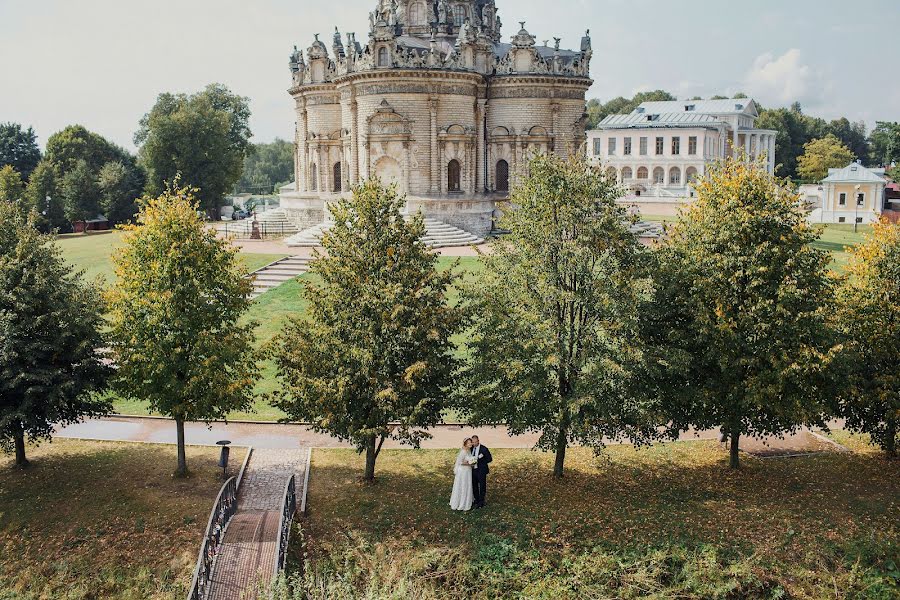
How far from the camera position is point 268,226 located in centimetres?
5769

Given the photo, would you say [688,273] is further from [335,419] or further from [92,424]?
[92,424]

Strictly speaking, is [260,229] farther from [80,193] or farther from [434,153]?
[80,193]

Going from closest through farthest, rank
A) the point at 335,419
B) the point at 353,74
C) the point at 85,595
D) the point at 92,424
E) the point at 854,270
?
the point at 85,595
the point at 335,419
the point at 854,270
the point at 92,424
the point at 353,74

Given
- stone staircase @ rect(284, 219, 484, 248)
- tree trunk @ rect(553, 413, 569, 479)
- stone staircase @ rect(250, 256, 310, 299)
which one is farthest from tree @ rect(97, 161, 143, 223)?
tree trunk @ rect(553, 413, 569, 479)

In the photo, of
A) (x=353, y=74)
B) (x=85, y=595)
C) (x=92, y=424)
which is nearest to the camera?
(x=85, y=595)

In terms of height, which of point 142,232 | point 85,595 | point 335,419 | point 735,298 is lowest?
point 85,595

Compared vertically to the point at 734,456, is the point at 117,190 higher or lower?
higher

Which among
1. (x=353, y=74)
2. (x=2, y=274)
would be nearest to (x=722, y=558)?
(x=2, y=274)

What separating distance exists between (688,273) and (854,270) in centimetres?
483

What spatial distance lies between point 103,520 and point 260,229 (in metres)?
41.2

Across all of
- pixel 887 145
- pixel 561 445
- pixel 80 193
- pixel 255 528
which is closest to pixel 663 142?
pixel 887 145

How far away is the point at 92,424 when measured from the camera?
23078mm

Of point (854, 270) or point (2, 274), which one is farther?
point (854, 270)

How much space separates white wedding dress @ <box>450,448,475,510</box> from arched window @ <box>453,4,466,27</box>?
4246 cm
